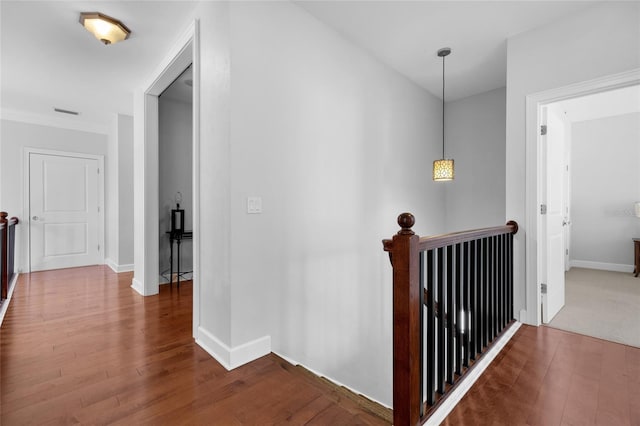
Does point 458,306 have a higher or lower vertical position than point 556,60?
lower

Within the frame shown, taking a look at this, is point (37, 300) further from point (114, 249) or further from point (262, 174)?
point (262, 174)

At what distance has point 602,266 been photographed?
16.2 feet

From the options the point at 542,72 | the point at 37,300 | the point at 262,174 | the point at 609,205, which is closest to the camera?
the point at 262,174

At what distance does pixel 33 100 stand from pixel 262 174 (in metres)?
4.62

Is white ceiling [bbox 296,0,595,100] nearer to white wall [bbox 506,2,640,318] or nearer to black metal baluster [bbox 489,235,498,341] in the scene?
white wall [bbox 506,2,640,318]

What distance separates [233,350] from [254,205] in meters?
1.00

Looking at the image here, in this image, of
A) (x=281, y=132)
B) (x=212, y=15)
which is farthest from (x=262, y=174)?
(x=212, y=15)

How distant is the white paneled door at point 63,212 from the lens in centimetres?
493

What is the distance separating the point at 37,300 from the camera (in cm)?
338

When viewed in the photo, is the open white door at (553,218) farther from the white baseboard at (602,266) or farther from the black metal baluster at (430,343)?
the white baseboard at (602,266)

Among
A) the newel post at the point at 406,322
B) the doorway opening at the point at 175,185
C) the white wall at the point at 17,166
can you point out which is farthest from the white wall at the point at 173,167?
the newel post at the point at 406,322

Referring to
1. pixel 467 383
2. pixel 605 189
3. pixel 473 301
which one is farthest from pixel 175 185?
pixel 605 189

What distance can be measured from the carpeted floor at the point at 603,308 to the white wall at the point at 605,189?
68 cm

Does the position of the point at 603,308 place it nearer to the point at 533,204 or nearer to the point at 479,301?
the point at 533,204
